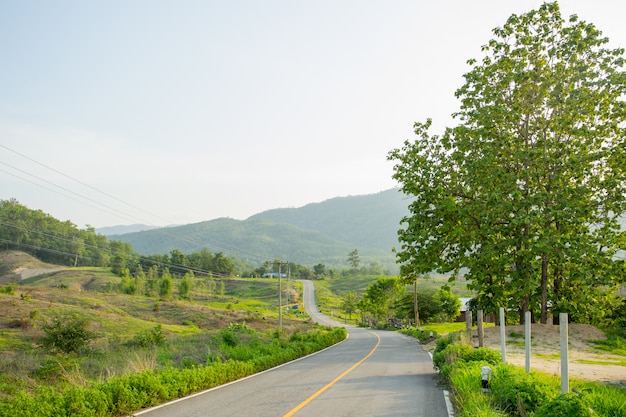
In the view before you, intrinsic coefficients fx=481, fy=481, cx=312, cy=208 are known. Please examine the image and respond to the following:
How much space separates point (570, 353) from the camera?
76.5ft

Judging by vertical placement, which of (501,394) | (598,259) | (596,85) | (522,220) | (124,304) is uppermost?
(596,85)

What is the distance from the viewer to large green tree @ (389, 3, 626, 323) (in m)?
Result: 22.4

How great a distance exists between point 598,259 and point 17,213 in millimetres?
179101

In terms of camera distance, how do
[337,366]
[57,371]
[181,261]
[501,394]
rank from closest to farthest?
[501,394] → [57,371] → [337,366] → [181,261]

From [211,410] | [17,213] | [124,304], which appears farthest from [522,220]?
[17,213]

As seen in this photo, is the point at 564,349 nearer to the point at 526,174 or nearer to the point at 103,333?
the point at 526,174

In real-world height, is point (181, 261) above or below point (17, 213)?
below

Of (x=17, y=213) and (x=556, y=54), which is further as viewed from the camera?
Result: (x=17, y=213)

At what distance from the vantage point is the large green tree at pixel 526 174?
22391 millimetres

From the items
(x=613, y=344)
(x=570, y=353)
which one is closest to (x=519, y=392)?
(x=570, y=353)

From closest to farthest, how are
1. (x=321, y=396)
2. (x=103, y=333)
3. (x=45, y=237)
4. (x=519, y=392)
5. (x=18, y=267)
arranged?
(x=519, y=392) → (x=321, y=396) → (x=103, y=333) → (x=18, y=267) → (x=45, y=237)

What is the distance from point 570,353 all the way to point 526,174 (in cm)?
913

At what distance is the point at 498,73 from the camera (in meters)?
25.3

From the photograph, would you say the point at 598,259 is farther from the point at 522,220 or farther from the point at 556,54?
the point at 556,54
